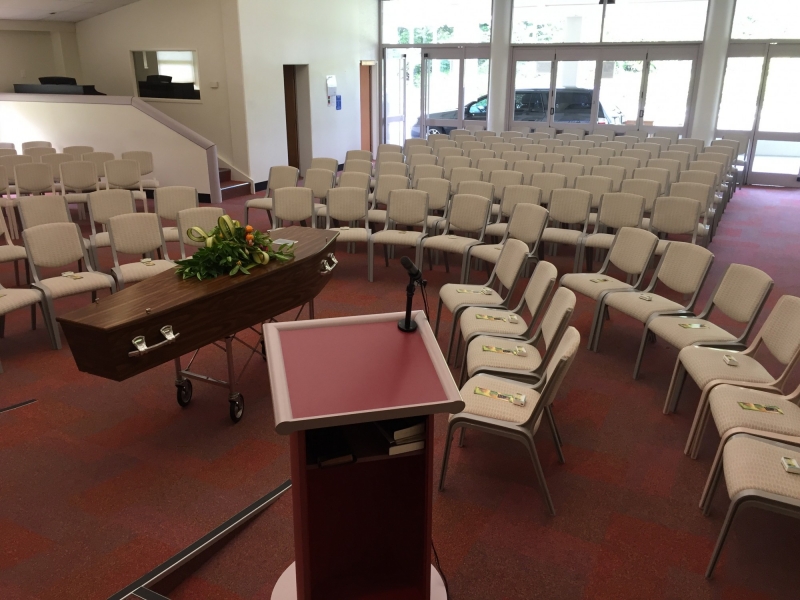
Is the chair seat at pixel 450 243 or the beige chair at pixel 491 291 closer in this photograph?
the beige chair at pixel 491 291

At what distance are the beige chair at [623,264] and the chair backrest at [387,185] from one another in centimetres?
282

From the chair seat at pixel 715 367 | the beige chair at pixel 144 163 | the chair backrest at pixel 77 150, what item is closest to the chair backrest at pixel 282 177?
the beige chair at pixel 144 163

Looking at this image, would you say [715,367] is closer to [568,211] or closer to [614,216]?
[614,216]

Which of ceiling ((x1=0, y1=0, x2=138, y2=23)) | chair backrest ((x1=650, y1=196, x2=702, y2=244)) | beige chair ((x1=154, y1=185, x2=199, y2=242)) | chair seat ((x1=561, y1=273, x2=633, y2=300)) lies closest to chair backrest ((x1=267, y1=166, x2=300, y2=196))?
beige chair ((x1=154, y1=185, x2=199, y2=242))

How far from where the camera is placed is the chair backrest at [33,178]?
8266 millimetres

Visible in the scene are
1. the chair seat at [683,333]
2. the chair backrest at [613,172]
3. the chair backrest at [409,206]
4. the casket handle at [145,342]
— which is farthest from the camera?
the chair backrest at [613,172]

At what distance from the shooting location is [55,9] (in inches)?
451

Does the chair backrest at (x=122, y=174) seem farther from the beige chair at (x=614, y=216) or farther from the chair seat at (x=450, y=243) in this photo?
the beige chair at (x=614, y=216)

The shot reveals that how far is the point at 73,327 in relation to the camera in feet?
11.0

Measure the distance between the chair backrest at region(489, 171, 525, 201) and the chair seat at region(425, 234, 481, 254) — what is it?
1.68 meters

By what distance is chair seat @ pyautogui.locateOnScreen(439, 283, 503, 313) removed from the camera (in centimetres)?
476

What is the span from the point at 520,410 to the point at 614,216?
3.90 m

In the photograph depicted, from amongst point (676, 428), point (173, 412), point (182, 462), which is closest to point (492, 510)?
point (676, 428)

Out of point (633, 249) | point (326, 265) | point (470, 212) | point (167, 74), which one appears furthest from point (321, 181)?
point (167, 74)
